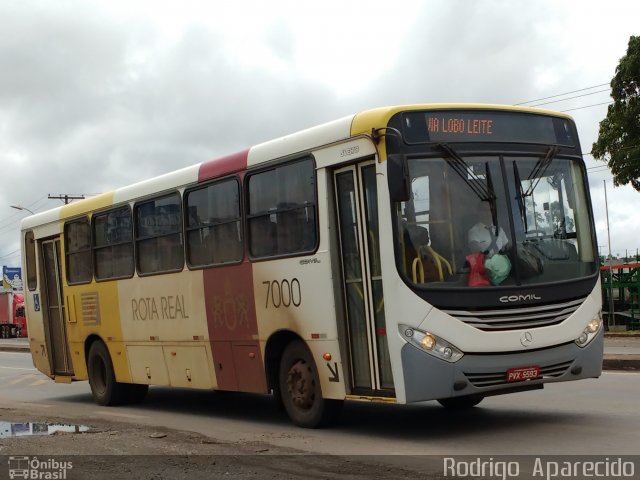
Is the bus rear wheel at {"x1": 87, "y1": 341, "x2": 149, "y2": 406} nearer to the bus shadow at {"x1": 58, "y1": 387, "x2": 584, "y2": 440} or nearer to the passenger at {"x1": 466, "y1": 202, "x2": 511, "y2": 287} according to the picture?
the bus shadow at {"x1": 58, "y1": 387, "x2": 584, "y2": 440}

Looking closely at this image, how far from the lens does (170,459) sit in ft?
28.5

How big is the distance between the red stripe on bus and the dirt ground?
315 cm

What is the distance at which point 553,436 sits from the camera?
9055mm

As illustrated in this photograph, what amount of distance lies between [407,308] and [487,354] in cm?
86

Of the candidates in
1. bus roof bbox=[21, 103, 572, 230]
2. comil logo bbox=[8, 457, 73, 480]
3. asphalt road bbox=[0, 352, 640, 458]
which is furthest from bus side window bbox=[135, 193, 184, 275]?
comil logo bbox=[8, 457, 73, 480]

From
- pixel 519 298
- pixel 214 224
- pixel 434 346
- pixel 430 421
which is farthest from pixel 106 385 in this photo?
pixel 519 298

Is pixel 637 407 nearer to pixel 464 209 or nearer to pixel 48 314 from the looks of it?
pixel 464 209

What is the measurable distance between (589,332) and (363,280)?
2307 millimetres

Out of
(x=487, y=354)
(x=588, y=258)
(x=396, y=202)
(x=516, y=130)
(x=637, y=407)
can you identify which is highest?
(x=516, y=130)

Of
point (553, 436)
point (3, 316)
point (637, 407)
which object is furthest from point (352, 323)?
point (3, 316)

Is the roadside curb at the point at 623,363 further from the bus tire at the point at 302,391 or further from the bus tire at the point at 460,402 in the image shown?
the bus tire at the point at 302,391

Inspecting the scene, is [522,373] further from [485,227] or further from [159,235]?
[159,235]

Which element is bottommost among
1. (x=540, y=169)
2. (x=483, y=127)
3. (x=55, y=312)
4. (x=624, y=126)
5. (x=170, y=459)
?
(x=170, y=459)

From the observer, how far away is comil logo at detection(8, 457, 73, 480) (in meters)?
8.07
